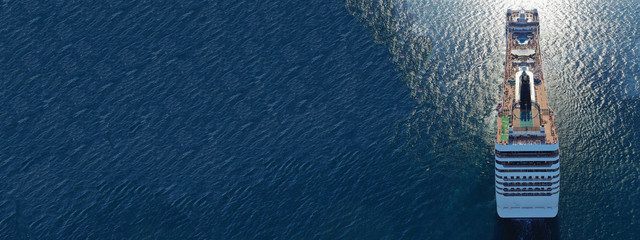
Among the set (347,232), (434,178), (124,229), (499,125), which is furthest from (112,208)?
(499,125)

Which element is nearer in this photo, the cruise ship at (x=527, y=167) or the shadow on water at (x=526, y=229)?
the cruise ship at (x=527, y=167)

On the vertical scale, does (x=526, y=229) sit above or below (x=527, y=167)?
below

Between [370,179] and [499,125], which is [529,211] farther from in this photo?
[370,179]

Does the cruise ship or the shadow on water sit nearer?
the cruise ship

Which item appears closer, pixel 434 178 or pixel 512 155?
pixel 512 155

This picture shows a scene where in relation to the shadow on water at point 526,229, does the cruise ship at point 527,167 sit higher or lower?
higher

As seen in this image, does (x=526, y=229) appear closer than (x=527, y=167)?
No

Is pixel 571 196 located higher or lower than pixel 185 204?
lower

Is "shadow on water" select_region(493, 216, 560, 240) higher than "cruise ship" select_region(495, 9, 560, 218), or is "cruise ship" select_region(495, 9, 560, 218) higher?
"cruise ship" select_region(495, 9, 560, 218)
